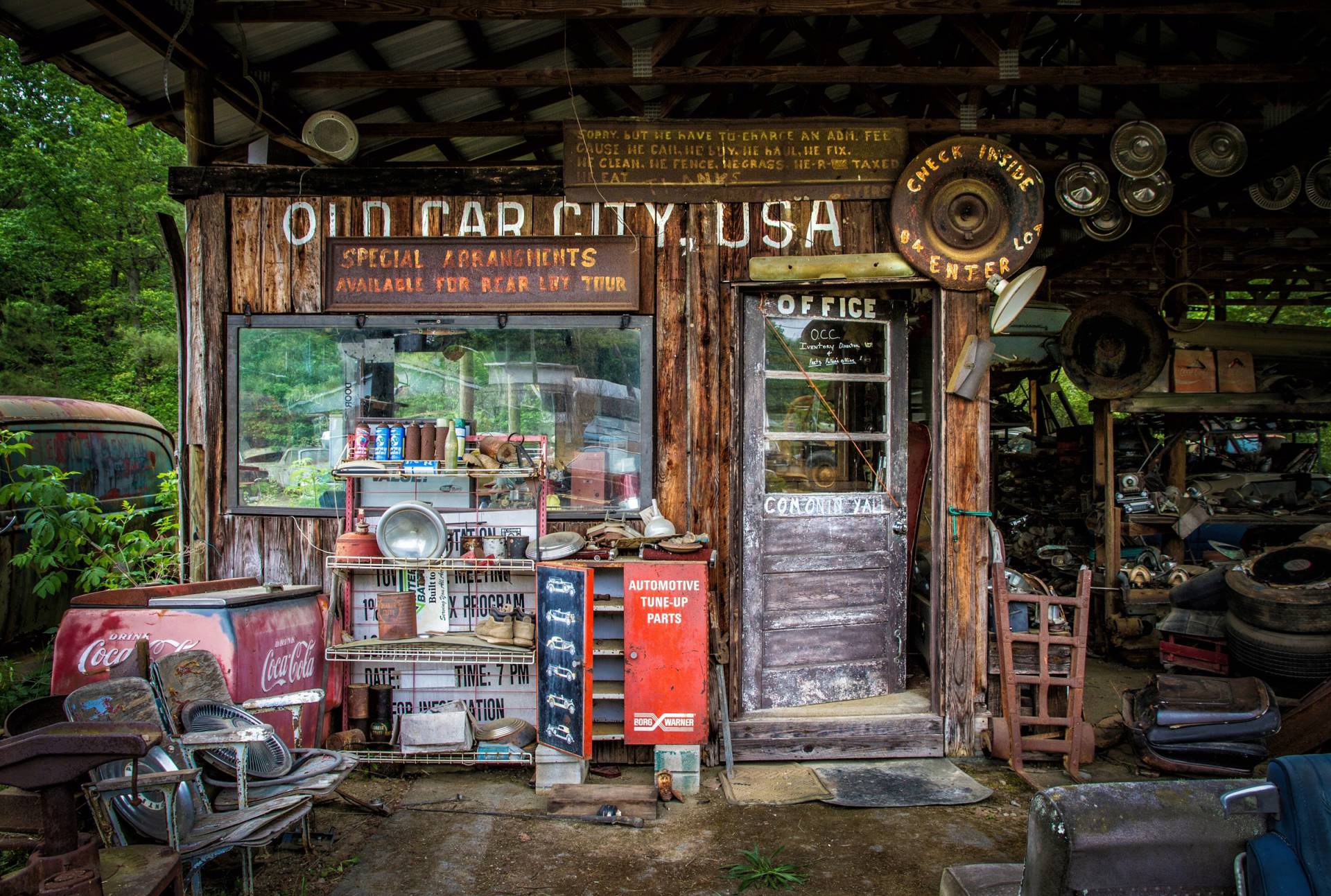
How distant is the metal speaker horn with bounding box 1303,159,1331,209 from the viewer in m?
6.89

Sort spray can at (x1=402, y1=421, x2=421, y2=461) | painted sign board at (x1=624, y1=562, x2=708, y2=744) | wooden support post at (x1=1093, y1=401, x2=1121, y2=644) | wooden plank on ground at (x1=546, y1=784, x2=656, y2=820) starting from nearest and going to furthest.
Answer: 1. wooden plank on ground at (x1=546, y1=784, x2=656, y2=820)
2. painted sign board at (x1=624, y1=562, x2=708, y2=744)
3. spray can at (x1=402, y1=421, x2=421, y2=461)
4. wooden support post at (x1=1093, y1=401, x2=1121, y2=644)

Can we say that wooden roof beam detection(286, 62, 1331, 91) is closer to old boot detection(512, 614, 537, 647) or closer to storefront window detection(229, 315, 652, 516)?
storefront window detection(229, 315, 652, 516)

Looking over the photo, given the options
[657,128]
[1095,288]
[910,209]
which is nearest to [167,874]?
[657,128]

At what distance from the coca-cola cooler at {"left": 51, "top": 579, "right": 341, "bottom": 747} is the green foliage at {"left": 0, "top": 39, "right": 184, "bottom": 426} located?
1445 centimetres

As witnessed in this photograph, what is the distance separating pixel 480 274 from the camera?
5.24 meters

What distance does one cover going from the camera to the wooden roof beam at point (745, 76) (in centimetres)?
515

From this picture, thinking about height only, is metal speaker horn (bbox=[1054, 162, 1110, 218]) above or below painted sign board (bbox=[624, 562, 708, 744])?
above

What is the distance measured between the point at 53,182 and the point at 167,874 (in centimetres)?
2029

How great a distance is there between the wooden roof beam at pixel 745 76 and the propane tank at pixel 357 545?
2883mm

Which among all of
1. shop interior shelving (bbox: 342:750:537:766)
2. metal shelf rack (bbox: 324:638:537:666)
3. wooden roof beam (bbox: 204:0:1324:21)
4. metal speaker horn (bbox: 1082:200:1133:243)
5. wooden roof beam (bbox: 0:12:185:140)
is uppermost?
wooden roof beam (bbox: 204:0:1324:21)

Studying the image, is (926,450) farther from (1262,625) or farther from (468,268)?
A: (468,268)

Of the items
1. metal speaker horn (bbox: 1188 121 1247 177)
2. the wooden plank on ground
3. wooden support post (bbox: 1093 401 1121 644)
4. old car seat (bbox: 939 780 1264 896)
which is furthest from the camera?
wooden support post (bbox: 1093 401 1121 644)

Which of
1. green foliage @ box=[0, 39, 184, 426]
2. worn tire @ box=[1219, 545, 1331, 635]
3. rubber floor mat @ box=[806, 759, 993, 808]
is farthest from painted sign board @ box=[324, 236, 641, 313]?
green foliage @ box=[0, 39, 184, 426]

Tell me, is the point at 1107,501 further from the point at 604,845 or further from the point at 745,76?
the point at 604,845
